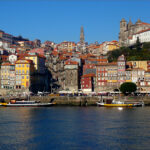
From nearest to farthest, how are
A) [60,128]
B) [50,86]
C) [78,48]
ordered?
[60,128] < [50,86] < [78,48]

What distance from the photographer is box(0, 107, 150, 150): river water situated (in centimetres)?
3162

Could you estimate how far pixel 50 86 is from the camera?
309 feet

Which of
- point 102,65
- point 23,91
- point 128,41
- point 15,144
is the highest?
point 128,41

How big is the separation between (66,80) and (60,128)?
47353 millimetres

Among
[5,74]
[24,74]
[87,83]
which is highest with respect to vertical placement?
[5,74]

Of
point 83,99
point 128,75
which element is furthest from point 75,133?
point 128,75

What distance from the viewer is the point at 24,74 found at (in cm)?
8700

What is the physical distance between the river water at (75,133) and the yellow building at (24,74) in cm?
3787

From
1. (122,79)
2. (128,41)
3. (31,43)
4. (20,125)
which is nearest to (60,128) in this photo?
(20,125)

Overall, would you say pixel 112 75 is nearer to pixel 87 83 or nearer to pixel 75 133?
pixel 87 83

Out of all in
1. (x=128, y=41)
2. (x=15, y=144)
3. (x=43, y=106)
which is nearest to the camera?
(x=15, y=144)

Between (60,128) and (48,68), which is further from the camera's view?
(48,68)

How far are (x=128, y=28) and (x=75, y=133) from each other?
287ft

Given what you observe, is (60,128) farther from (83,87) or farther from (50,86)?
(50,86)
